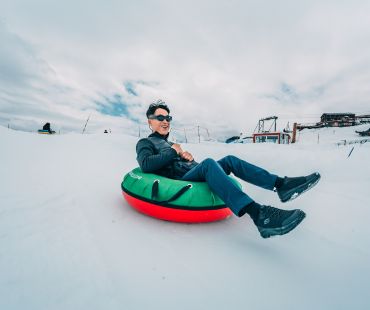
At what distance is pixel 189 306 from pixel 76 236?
1.24 m

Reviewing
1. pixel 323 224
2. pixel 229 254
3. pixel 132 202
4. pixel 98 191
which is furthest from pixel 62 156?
pixel 323 224

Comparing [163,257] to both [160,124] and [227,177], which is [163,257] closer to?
[227,177]

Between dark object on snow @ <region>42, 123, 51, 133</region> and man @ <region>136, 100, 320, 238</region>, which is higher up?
dark object on snow @ <region>42, 123, 51, 133</region>

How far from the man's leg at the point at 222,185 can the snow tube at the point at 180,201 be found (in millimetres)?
136

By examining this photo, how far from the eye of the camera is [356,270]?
5.70 ft

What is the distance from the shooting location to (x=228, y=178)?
2.16 meters

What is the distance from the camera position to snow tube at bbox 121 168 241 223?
235 cm

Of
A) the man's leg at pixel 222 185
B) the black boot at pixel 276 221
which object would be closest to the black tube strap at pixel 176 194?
the man's leg at pixel 222 185

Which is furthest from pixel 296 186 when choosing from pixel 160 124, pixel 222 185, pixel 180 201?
pixel 160 124

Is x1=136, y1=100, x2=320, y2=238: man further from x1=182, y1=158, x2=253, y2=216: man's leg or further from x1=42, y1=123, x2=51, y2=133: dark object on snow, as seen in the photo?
x1=42, y1=123, x2=51, y2=133: dark object on snow

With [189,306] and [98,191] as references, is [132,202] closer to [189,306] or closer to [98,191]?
[98,191]

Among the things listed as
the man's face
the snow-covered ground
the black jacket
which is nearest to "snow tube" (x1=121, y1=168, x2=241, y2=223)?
the snow-covered ground

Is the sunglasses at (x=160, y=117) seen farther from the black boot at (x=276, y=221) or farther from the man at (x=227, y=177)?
the black boot at (x=276, y=221)

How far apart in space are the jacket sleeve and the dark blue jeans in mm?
297
